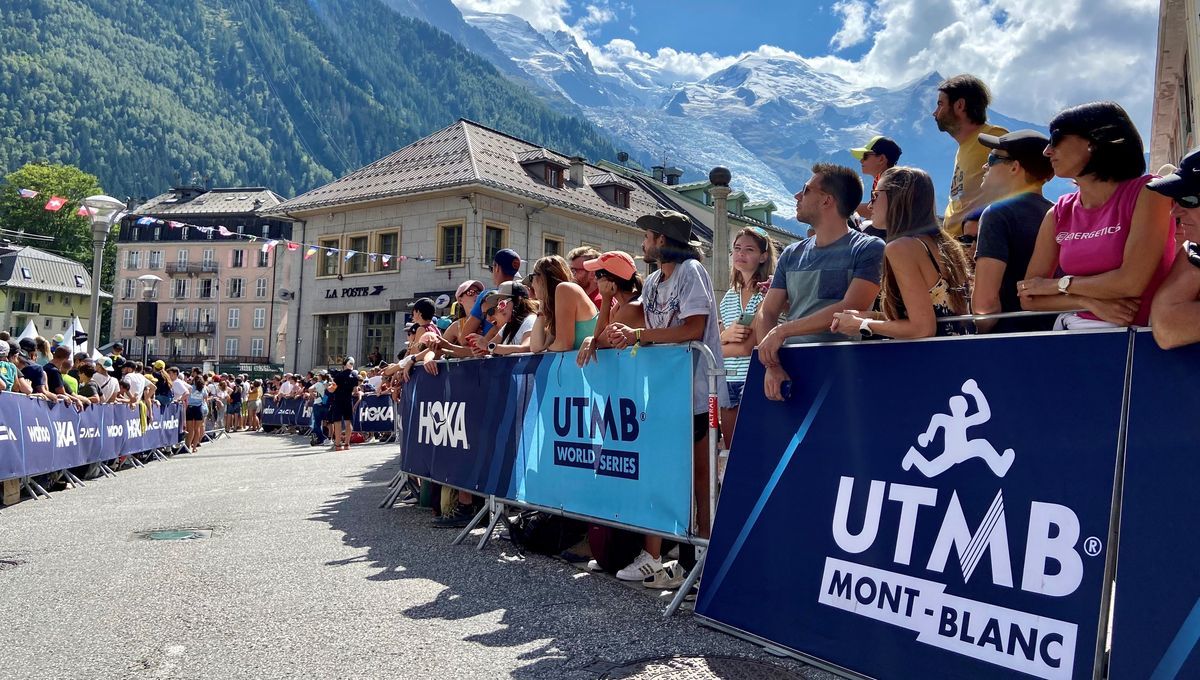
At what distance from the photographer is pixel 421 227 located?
34.9 m

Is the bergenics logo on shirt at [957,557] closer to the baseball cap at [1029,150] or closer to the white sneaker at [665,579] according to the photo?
the baseball cap at [1029,150]

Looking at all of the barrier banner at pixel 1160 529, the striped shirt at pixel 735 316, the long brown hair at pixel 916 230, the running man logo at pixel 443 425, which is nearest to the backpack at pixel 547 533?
the running man logo at pixel 443 425

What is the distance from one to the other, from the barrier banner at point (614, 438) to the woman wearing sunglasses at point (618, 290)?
0.39 metres

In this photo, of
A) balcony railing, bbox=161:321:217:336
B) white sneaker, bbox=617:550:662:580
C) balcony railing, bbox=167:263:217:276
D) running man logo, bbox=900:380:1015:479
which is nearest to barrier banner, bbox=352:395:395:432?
white sneaker, bbox=617:550:662:580

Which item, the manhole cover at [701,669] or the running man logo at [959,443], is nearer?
the running man logo at [959,443]

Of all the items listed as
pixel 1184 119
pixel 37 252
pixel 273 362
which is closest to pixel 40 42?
pixel 37 252

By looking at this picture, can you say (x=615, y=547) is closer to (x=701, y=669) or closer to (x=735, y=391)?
(x=735, y=391)

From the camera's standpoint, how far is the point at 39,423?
10.6m

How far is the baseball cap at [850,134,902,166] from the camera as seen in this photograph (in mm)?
6113

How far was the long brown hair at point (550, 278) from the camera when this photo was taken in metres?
6.42

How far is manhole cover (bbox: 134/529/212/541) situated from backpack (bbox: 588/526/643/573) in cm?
375

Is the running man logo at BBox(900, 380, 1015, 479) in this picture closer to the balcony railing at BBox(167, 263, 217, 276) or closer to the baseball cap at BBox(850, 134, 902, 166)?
the baseball cap at BBox(850, 134, 902, 166)

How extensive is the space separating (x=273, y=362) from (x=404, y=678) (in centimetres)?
8582

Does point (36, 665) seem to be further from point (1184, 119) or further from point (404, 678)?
point (1184, 119)
